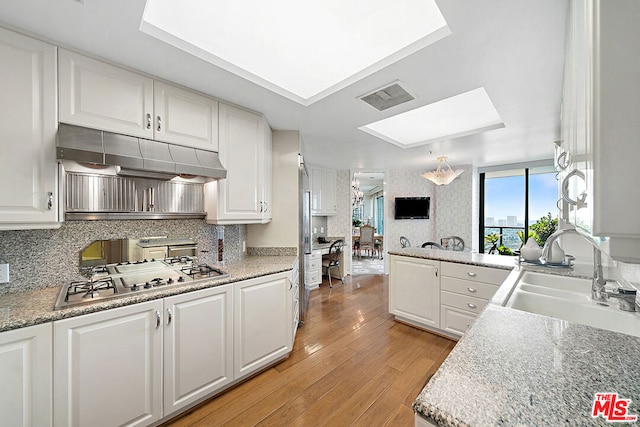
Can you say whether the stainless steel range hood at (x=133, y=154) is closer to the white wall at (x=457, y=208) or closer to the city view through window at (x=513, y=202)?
the white wall at (x=457, y=208)

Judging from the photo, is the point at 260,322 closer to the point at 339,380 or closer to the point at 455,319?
the point at 339,380

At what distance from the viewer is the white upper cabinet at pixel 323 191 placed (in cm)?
540

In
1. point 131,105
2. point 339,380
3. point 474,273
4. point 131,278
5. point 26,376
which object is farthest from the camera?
point 474,273

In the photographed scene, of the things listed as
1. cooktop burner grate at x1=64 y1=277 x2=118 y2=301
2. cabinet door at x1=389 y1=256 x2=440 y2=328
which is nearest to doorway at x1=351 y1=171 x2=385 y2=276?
cabinet door at x1=389 y1=256 x2=440 y2=328

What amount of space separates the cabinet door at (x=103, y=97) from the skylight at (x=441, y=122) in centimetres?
216

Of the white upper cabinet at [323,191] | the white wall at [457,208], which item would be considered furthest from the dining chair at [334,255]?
the white wall at [457,208]

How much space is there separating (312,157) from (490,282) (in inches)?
133

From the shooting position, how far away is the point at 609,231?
21.0 inches

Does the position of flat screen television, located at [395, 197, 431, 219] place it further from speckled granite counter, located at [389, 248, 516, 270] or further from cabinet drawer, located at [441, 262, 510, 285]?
cabinet drawer, located at [441, 262, 510, 285]

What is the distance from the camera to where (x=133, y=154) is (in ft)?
5.55

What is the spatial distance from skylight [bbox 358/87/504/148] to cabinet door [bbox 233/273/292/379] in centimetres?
210

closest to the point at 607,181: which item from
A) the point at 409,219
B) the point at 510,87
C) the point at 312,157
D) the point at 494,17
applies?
the point at 494,17

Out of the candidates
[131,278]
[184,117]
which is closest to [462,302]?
[131,278]

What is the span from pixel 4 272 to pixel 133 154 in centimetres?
101
